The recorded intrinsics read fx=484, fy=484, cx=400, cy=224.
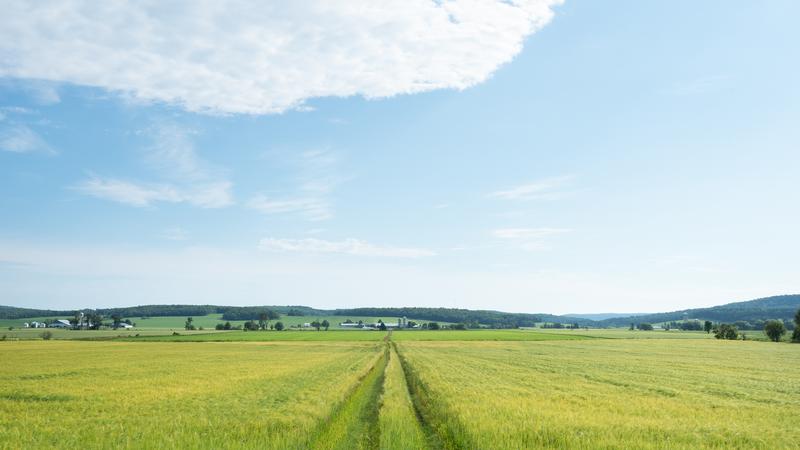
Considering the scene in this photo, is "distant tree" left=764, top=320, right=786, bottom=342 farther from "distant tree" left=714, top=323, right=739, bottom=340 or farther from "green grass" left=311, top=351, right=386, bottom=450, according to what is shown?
"green grass" left=311, top=351, right=386, bottom=450

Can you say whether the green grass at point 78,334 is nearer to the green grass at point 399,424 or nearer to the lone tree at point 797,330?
the green grass at point 399,424

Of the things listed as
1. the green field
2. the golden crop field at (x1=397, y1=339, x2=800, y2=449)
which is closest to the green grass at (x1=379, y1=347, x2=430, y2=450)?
the green field

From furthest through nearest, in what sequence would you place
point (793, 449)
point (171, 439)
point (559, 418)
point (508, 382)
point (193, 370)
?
point (193, 370) → point (508, 382) → point (559, 418) → point (171, 439) → point (793, 449)

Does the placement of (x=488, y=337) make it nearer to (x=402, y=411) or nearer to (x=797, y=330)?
(x=797, y=330)

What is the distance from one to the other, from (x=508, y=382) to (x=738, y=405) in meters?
12.8

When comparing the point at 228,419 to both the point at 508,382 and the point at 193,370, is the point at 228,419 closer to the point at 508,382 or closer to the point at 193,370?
the point at 508,382

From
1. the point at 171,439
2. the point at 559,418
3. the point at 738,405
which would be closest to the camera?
the point at 171,439

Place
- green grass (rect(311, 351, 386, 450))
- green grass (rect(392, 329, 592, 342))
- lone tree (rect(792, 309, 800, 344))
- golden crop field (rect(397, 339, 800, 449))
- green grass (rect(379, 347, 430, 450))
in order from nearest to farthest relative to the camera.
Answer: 1. golden crop field (rect(397, 339, 800, 449))
2. green grass (rect(379, 347, 430, 450))
3. green grass (rect(311, 351, 386, 450))
4. lone tree (rect(792, 309, 800, 344))
5. green grass (rect(392, 329, 592, 342))

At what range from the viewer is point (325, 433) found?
18.1 metres

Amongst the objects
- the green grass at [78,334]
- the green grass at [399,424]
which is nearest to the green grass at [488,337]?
the green grass at [78,334]

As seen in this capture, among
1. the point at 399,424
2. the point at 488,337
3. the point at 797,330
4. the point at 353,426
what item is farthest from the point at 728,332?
the point at 353,426

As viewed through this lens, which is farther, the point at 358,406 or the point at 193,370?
the point at 193,370

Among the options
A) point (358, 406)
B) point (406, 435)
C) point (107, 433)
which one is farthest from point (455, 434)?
point (107, 433)

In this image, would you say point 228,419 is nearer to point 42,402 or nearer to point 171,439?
point 171,439
